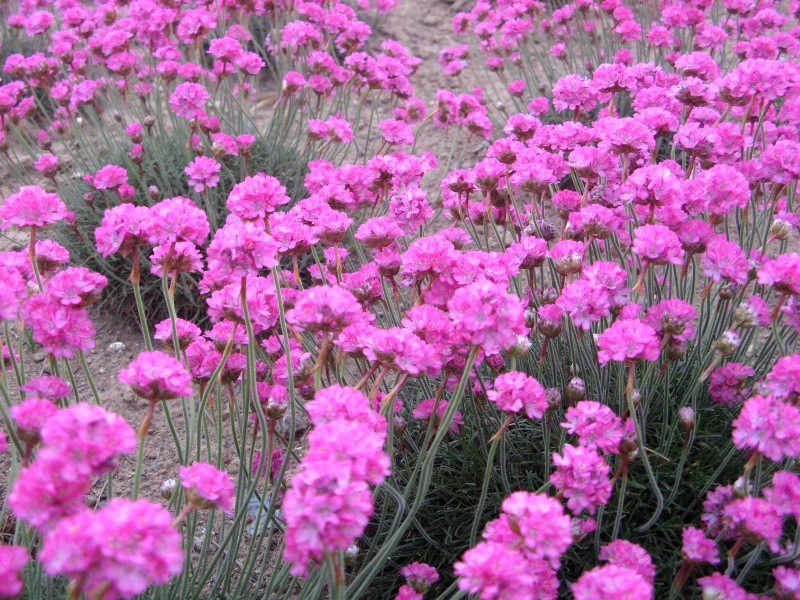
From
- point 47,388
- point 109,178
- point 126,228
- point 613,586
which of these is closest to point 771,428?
point 613,586

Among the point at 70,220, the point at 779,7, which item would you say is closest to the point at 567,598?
the point at 70,220

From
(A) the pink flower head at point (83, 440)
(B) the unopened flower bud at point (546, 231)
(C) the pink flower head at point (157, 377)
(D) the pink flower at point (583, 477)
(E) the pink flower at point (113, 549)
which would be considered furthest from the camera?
(B) the unopened flower bud at point (546, 231)

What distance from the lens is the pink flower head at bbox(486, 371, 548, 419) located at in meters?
1.61

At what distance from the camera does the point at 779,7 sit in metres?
6.07

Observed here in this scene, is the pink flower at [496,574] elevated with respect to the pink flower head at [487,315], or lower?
lower

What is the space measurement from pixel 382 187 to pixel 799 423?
1577 millimetres

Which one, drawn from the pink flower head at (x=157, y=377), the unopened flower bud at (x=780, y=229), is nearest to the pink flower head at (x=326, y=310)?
the pink flower head at (x=157, y=377)

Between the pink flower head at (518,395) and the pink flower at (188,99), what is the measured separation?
234 cm

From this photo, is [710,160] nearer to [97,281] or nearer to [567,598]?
[567,598]

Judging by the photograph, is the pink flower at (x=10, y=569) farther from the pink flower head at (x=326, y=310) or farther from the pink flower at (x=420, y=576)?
the pink flower at (x=420, y=576)

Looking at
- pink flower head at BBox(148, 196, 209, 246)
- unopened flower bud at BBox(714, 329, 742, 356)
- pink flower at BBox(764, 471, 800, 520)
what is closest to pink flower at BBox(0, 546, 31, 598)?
pink flower head at BBox(148, 196, 209, 246)

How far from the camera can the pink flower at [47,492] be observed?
1.03m

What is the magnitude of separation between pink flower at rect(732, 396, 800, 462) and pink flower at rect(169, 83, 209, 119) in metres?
2.75

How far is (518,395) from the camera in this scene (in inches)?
64.4
